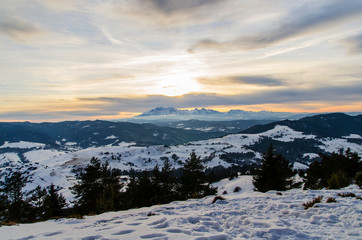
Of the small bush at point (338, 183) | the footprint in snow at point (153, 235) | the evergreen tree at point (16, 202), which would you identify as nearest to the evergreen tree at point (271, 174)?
the small bush at point (338, 183)

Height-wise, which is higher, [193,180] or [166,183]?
[193,180]

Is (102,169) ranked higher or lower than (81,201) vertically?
higher

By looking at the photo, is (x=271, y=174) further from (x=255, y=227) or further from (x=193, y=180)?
(x=255, y=227)

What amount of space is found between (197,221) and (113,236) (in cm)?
438

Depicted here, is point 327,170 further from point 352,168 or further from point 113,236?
point 113,236

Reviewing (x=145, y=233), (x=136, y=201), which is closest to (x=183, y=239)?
(x=145, y=233)

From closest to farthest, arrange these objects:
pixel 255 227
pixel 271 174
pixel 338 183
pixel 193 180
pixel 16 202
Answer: pixel 255 227 → pixel 338 183 → pixel 271 174 → pixel 193 180 → pixel 16 202

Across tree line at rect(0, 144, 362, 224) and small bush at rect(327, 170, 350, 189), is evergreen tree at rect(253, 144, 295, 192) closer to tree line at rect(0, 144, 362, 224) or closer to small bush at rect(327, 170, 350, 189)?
tree line at rect(0, 144, 362, 224)

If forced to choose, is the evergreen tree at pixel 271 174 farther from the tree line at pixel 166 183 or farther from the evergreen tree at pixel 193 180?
the evergreen tree at pixel 193 180

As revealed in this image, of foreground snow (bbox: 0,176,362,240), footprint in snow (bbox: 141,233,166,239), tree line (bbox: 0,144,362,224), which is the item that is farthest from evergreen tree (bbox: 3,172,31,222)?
footprint in snow (bbox: 141,233,166,239)

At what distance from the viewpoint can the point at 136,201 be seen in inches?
1708

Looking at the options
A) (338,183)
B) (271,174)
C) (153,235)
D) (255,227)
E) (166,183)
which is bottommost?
(166,183)

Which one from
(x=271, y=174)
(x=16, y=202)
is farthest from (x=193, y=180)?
(x=16, y=202)

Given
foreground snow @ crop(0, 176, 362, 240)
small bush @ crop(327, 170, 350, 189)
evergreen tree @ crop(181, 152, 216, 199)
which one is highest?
foreground snow @ crop(0, 176, 362, 240)
